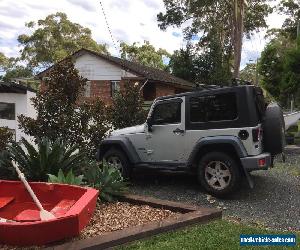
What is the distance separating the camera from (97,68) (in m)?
30.2

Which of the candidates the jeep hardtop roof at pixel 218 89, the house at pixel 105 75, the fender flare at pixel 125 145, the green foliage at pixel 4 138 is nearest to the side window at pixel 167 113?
the jeep hardtop roof at pixel 218 89

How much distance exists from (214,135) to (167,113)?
133cm

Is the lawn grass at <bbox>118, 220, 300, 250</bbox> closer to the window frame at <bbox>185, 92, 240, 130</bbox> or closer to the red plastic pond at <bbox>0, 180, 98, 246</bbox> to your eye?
the red plastic pond at <bbox>0, 180, 98, 246</bbox>

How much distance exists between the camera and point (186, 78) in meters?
36.1

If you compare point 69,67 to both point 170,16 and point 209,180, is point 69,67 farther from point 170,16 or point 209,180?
point 170,16

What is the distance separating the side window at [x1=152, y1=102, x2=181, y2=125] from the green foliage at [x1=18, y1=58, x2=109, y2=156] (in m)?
1.15

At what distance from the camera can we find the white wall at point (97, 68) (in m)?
29.9

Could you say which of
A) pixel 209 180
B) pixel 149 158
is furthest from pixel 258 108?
pixel 149 158

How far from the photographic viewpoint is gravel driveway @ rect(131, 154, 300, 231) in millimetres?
7332

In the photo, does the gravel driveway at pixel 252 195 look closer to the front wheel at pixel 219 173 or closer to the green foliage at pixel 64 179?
the front wheel at pixel 219 173

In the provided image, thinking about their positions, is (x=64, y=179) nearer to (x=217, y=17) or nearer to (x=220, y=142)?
(x=220, y=142)

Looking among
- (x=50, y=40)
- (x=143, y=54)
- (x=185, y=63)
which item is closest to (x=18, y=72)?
(x=50, y=40)

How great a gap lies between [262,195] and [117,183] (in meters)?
3.17

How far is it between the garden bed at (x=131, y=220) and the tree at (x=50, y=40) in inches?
1917
